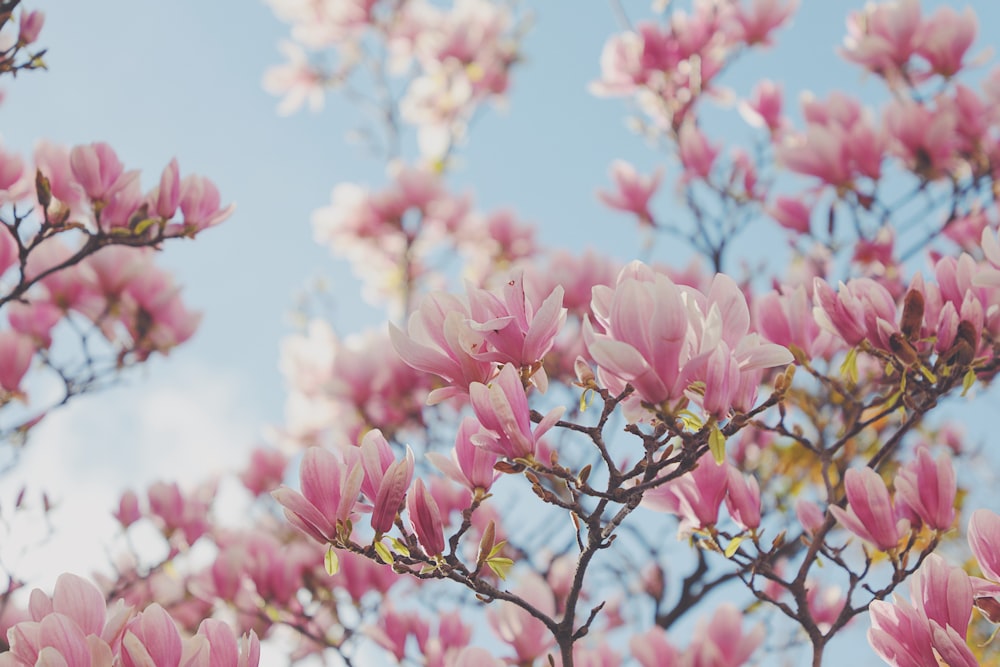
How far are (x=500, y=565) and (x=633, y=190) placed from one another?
2316mm

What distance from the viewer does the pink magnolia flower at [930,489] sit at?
3.65ft

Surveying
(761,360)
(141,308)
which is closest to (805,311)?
(761,360)

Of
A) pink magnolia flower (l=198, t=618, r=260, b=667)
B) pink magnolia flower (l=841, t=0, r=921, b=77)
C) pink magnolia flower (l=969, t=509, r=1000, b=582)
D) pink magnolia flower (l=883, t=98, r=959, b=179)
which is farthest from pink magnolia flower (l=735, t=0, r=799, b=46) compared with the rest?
pink magnolia flower (l=198, t=618, r=260, b=667)

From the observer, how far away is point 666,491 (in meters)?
1.16

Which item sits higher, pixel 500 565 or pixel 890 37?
pixel 500 565

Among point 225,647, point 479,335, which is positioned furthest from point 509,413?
point 225,647

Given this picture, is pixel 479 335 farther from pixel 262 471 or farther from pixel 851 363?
pixel 262 471

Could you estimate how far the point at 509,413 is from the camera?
2.85ft

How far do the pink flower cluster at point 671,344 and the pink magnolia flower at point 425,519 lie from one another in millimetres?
252

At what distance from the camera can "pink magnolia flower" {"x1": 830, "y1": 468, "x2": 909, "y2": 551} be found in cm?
111

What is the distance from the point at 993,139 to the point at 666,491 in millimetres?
1962

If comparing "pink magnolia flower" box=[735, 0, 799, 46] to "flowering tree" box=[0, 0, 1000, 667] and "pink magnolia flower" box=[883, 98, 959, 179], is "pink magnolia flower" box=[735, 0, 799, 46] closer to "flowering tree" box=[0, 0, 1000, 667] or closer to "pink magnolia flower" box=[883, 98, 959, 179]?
"flowering tree" box=[0, 0, 1000, 667]

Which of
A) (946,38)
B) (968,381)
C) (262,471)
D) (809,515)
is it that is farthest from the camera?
(262,471)

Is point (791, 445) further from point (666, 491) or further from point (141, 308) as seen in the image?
point (141, 308)
